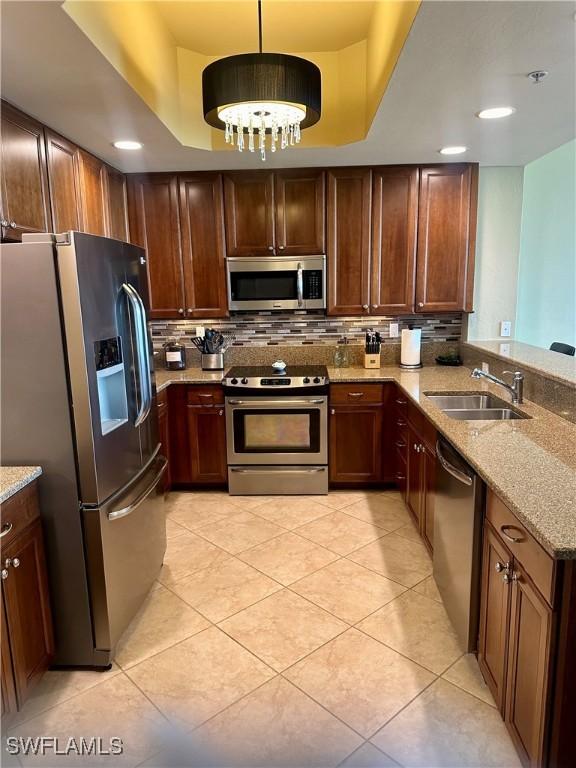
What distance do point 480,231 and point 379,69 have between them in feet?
5.57

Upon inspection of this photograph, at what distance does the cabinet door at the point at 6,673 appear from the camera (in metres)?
1.62

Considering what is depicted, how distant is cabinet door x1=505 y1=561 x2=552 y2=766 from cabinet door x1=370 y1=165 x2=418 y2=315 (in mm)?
2546

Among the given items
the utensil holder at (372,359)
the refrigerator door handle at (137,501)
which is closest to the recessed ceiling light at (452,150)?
the utensil holder at (372,359)

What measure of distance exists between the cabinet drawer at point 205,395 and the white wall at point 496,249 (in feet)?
6.63

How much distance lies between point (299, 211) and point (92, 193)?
1.45 meters

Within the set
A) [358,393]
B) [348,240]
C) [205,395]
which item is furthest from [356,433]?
[348,240]

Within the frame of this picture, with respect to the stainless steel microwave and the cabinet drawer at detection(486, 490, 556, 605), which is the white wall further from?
the cabinet drawer at detection(486, 490, 556, 605)

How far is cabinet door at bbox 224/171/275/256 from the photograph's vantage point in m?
3.63

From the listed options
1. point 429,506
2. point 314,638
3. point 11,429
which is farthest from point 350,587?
point 11,429

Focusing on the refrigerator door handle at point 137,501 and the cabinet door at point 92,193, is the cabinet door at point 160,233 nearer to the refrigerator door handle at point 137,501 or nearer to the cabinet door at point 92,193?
the cabinet door at point 92,193

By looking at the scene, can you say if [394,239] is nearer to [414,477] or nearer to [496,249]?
[496,249]

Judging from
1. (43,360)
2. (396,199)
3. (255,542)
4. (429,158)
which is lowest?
(255,542)

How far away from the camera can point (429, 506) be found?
8.82ft

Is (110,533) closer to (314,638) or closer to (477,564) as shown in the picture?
(314,638)
